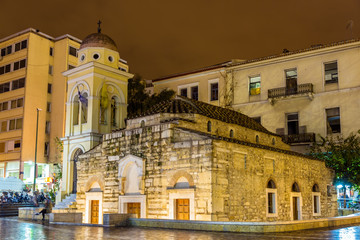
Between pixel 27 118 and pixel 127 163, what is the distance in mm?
24825

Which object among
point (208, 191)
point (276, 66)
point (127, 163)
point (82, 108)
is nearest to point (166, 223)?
point (208, 191)

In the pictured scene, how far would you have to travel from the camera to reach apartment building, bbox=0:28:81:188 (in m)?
41.0

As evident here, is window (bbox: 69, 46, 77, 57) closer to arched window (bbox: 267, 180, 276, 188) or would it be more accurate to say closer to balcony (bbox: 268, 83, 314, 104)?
balcony (bbox: 268, 83, 314, 104)

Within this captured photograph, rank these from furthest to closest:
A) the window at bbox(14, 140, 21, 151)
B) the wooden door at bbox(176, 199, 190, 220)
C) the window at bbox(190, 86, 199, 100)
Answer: the window at bbox(14, 140, 21, 151), the window at bbox(190, 86, 199, 100), the wooden door at bbox(176, 199, 190, 220)

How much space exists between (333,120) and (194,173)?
15031 mm

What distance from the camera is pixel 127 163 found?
64.3 ft

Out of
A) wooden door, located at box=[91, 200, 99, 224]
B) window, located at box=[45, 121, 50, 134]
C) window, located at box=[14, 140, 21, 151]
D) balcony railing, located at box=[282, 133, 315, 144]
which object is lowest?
wooden door, located at box=[91, 200, 99, 224]

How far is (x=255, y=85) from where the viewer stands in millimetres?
31406

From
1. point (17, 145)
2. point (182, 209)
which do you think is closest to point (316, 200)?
point (182, 209)

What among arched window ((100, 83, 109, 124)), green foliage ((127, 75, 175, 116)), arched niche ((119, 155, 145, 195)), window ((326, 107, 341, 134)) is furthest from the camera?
green foliage ((127, 75, 175, 116))

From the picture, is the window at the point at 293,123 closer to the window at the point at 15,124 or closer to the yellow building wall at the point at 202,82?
the yellow building wall at the point at 202,82

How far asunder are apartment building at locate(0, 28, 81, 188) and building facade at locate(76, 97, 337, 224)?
20877 mm

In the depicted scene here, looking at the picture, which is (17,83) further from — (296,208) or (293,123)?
(296,208)

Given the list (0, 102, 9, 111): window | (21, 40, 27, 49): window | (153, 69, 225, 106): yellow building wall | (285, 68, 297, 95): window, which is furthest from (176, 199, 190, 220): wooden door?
(0, 102, 9, 111): window
